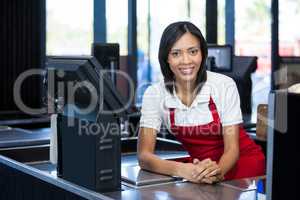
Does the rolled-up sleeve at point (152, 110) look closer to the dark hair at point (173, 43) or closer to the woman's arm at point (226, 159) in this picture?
the dark hair at point (173, 43)

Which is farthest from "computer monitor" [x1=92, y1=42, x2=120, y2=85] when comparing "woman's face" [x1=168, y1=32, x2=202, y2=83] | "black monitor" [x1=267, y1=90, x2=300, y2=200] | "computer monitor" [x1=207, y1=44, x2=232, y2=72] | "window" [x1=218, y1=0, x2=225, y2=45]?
"window" [x1=218, y1=0, x2=225, y2=45]

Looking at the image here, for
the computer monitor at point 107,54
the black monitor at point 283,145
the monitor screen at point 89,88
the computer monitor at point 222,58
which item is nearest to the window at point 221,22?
the computer monitor at point 222,58

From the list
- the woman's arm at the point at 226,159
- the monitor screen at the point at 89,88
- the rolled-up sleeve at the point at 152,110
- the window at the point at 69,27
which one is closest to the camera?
the monitor screen at the point at 89,88

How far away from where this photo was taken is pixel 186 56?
6.99ft

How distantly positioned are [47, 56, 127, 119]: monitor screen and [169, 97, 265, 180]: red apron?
0.54 metres

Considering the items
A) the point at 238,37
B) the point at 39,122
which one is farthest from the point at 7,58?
the point at 238,37

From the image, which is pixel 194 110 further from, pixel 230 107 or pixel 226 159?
pixel 226 159

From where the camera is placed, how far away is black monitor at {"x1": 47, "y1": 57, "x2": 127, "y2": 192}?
1.69 m

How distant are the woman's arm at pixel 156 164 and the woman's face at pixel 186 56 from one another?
278 millimetres

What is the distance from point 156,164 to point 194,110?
294 millimetres

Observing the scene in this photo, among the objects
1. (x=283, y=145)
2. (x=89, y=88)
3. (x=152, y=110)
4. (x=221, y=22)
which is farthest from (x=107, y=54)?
(x=221, y=22)

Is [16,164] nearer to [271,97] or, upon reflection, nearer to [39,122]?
[271,97]

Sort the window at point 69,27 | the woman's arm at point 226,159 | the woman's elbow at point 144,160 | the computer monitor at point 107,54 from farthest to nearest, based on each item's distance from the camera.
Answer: the window at point 69,27
the computer monitor at point 107,54
the woman's elbow at point 144,160
the woman's arm at point 226,159

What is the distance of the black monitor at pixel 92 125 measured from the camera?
1.69m
